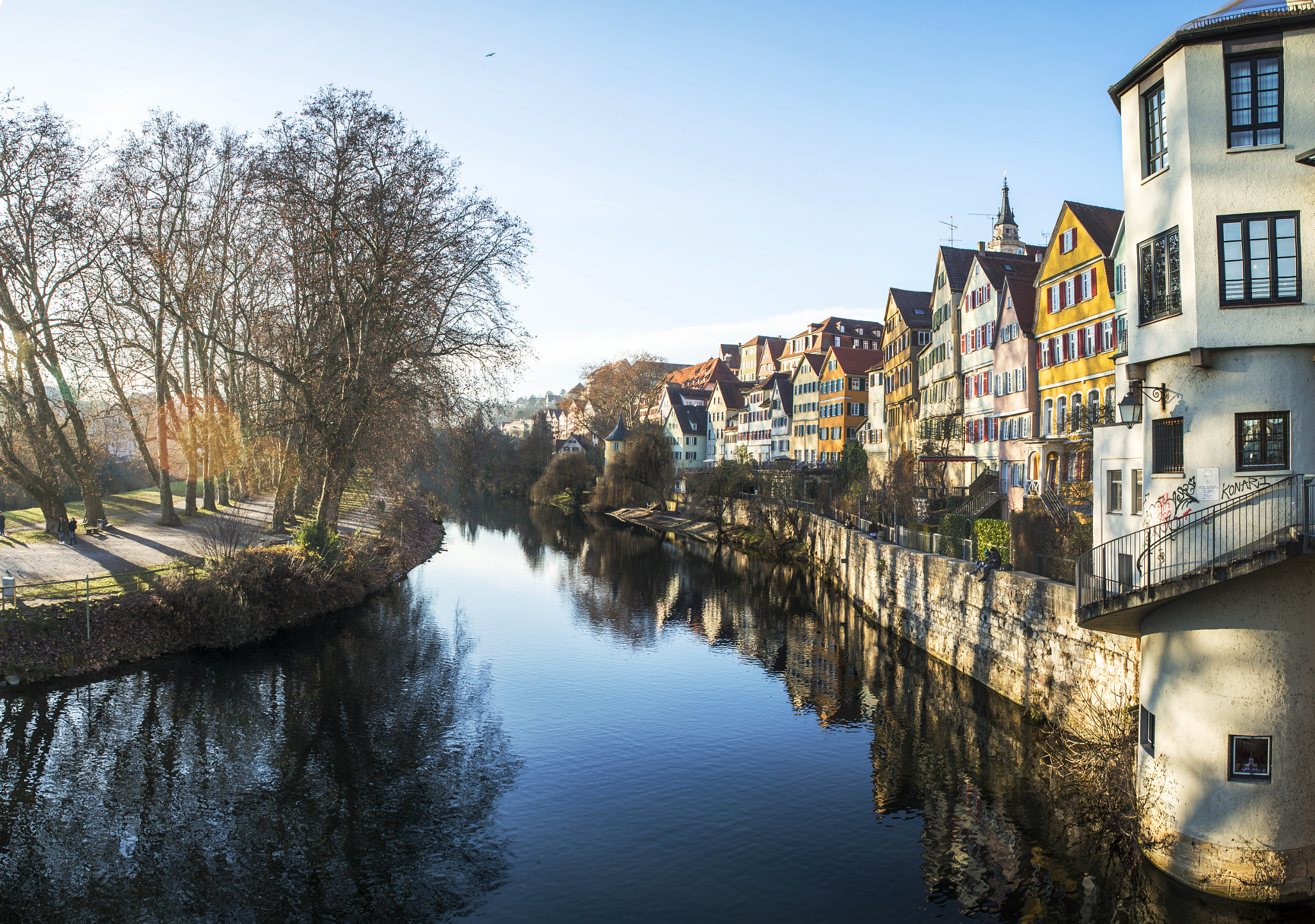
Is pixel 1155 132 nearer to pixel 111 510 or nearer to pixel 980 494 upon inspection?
pixel 980 494

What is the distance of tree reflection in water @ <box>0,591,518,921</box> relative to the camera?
1126 centimetres

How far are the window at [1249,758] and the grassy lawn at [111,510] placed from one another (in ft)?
106

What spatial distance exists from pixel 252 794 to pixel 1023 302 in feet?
105

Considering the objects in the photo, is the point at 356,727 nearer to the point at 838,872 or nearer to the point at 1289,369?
the point at 838,872

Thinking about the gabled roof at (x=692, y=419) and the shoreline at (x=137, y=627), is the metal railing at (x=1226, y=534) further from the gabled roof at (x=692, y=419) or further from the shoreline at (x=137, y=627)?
the gabled roof at (x=692, y=419)

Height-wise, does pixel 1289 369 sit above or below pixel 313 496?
above

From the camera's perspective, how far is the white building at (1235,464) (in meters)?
10.6

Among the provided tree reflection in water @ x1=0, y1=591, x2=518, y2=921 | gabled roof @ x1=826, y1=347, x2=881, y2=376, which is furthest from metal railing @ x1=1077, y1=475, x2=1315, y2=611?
gabled roof @ x1=826, y1=347, x2=881, y2=376

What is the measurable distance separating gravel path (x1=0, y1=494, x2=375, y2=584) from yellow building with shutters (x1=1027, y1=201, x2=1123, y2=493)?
91.3 feet

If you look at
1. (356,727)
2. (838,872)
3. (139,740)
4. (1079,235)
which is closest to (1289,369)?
(838,872)

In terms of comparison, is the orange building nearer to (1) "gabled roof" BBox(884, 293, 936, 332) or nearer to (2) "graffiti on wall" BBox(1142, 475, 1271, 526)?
(1) "gabled roof" BBox(884, 293, 936, 332)

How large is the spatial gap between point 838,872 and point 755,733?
5969 mm

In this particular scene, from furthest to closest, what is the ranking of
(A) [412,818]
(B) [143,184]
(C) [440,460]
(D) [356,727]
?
(C) [440,460] < (B) [143,184] < (D) [356,727] < (A) [412,818]

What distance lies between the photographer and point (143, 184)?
32.0 meters
